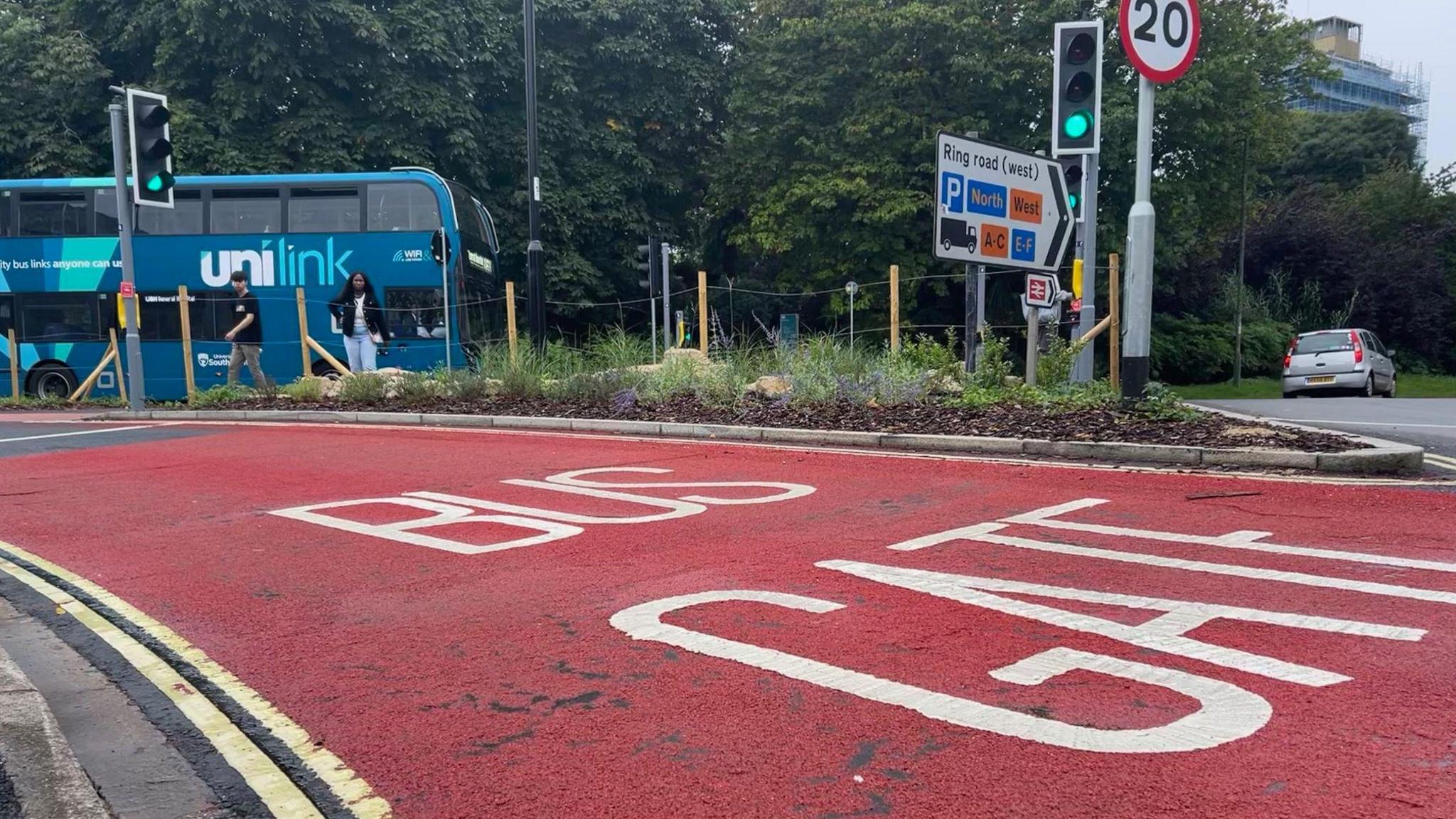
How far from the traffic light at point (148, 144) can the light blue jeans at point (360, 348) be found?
5.18m

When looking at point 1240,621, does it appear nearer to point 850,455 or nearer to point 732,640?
point 732,640

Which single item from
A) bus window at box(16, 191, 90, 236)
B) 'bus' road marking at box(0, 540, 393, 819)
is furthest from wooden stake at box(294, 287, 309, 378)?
'bus' road marking at box(0, 540, 393, 819)

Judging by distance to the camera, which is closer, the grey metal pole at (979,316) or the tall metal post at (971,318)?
the grey metal pole at (979,316)

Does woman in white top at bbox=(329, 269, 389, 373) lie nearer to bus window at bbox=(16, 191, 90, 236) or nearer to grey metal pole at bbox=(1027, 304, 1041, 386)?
bus window at bbox=(16, 191, 90, 236)

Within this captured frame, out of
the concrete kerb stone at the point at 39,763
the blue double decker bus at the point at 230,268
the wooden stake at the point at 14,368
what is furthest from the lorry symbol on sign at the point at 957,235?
the wooden stake at the point at 14,368

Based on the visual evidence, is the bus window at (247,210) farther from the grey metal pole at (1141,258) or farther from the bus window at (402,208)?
the grey metal pole at (1141,258)

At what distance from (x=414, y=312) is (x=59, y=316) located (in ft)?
24.0

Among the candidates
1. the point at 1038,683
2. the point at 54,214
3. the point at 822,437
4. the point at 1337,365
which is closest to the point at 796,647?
the point at 1038,683

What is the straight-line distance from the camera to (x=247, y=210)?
62.6 ft

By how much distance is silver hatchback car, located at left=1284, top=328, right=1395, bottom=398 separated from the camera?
18984 millimetres

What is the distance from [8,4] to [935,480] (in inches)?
1101

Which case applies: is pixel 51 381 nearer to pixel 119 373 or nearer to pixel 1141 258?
pixel 119 373

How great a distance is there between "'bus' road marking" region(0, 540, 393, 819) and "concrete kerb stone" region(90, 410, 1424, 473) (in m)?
6.02

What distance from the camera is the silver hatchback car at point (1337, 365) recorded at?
19.0m
